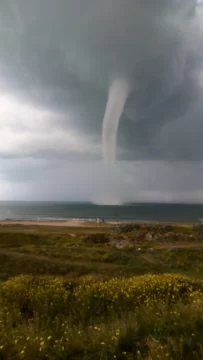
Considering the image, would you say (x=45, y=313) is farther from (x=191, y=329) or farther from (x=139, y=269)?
(x=139, y=269)

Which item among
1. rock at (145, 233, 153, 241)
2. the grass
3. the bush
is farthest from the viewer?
rock at (145, 233, 153, 241)

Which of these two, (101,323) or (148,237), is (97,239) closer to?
(148,237)

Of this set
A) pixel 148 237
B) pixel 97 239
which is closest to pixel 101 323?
pixel 97 239

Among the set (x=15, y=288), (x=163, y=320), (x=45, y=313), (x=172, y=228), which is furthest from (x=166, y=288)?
(x=172, y=228)

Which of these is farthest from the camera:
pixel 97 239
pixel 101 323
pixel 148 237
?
pixel 148 237

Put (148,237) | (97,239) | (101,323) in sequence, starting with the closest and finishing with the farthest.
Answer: (101,323), (97,239), (148,237)

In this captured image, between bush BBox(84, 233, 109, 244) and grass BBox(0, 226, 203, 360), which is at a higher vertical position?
grass BBox(0, 226, 203, 360)

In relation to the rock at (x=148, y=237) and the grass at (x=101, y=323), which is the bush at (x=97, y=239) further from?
the grass at (x=101, y=323)

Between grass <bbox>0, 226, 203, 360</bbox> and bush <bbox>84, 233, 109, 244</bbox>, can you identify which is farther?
bush <bbox>84, 233, 109, 244</bbox>

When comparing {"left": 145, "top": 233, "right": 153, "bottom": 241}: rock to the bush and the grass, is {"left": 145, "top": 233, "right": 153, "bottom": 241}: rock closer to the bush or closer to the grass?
the bush

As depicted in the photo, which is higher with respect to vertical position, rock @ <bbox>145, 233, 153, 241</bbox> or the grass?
the grass

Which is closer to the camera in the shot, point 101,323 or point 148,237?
point 101,323

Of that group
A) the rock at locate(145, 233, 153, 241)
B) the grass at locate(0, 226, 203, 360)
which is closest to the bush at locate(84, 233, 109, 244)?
the rock at locate(145, 233, 153, 241)

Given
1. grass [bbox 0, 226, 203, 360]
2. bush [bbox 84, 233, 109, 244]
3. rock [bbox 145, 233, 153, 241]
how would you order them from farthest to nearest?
rock [bbox 145, 233, 153, 241]
bush [bbox 84, 233, 109, 244]
grass [bbox 0, 226, 203, 360]
